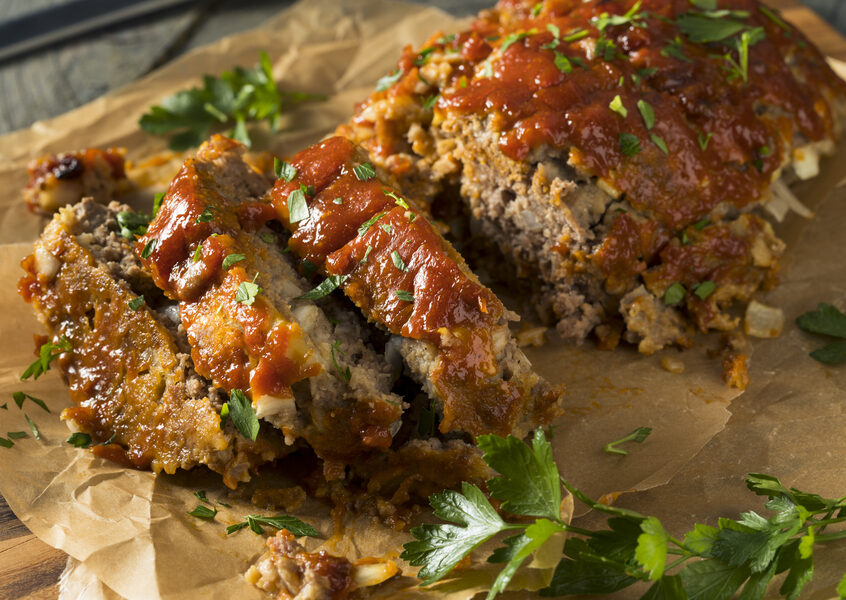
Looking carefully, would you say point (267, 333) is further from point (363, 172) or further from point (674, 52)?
point (674, 52)

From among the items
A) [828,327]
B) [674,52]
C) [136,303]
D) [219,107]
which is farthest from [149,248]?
[828,327]

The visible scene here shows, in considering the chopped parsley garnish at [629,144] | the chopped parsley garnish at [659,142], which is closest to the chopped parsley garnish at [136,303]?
the chopped parsley garnish at [629,144]

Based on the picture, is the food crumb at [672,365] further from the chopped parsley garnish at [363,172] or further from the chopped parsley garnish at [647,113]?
the chopped parsley garnish at [363,172]

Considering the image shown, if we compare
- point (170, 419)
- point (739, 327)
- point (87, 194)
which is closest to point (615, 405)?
point (739, 327)

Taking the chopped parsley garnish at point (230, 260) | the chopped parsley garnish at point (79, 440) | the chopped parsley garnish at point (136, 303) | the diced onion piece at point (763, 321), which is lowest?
the diced onion piece at point (763, 321)

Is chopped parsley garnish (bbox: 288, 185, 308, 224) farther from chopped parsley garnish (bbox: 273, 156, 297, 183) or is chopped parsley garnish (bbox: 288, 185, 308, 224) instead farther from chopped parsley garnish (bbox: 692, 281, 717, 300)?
chopped parsley garnish (bbox: 692, 281, 717, 300)

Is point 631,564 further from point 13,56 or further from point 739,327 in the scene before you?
point 13,56
